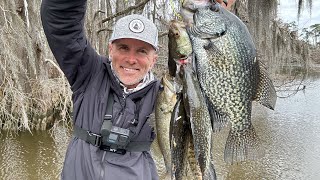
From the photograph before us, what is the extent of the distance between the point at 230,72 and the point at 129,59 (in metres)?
0.60

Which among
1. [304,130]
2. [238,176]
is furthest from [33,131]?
[304,130]

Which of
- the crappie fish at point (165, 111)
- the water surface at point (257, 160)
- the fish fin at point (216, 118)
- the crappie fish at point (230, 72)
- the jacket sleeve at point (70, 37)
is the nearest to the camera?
the crappie fish at point (230, 72)

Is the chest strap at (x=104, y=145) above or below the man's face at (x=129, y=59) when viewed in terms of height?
below

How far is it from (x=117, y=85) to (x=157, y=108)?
0.24 meters

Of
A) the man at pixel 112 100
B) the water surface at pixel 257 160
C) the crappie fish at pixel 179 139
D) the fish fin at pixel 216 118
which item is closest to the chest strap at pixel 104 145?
the man at pixel 112 100

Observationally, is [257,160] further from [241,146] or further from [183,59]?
[183,59]

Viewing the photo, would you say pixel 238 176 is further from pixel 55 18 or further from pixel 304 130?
pixel 55 18

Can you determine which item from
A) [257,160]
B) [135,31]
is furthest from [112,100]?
[257,160]

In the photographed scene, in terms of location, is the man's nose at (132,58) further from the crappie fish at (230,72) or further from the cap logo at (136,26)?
the crappie fish at (230,72)

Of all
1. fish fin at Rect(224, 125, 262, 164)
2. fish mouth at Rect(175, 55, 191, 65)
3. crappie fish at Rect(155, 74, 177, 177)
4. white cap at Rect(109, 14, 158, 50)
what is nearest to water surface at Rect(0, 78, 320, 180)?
crappie fish at Rect(155, 74, 177, 177)

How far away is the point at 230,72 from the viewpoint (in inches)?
63.4

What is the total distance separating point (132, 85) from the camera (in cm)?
208

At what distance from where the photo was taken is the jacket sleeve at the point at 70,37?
1808 millimetres

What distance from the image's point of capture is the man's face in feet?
6.63
